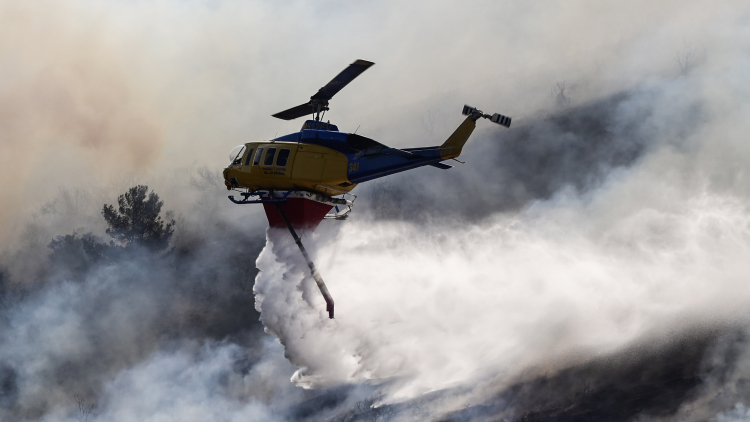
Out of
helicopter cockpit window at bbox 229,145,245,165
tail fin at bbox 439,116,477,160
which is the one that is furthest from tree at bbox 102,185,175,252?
tail fin at bbox 439,116,477,160

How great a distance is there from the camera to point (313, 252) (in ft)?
95.0

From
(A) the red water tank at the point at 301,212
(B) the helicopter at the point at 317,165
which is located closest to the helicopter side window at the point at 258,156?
(B) the helicopter at the point at 317,165

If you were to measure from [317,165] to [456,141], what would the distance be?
5.67 meters

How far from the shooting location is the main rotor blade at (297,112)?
28.2 metres

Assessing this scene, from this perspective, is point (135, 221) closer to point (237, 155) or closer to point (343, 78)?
point (237, 155)

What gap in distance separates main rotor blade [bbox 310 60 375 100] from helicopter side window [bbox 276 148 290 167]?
8.15 feet

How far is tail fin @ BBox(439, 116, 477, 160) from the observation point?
26.0 m

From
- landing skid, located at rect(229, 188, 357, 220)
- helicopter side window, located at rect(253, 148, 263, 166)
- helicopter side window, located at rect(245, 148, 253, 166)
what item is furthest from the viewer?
helicopter side window, located at rect(245, 148, 253, 166)

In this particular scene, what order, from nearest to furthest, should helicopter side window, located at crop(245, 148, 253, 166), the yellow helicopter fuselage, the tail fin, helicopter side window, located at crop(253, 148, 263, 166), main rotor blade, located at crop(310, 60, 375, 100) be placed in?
main rotor blade, located at crop(310, 60, 375, 100), the tail fin, the yellow helicopter fuselage, helicopter side window, located at crop(253, 148, 263, 166), helicopter side window, located at crop(245, 148, 253, 166)

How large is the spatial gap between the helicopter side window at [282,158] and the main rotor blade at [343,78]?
2485 millimetres

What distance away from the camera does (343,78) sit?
81.1ft

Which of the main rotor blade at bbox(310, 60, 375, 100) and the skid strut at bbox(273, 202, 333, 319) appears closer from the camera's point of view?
the main rotor blade at bbox(310, 60, 375, 100)

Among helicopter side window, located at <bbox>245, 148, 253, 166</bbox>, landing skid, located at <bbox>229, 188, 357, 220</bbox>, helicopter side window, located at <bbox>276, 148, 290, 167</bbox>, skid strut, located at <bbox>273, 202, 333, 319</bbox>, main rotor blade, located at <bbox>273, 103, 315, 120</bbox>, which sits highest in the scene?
main rotor blade, located at <bbox>273, 103, 315, 120</bbox>

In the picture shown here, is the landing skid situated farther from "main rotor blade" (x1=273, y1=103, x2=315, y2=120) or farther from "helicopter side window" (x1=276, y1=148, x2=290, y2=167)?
"main rotor blade" (x1=273, y1=103, x2=315, y2=120)
